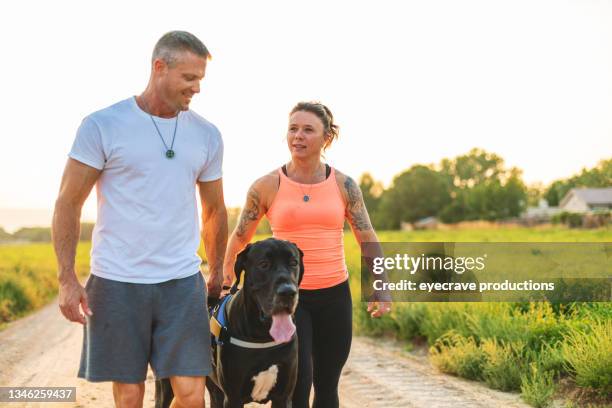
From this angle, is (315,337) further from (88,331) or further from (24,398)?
(24,398)

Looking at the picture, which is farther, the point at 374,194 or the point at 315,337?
the point at 374,194

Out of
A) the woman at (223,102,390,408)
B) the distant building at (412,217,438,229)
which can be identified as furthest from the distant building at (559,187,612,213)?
the woman at (223,102,390,408)

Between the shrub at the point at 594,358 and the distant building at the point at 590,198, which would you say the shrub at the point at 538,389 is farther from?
the distant building at the point at 590,198

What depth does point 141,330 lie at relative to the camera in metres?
3.75

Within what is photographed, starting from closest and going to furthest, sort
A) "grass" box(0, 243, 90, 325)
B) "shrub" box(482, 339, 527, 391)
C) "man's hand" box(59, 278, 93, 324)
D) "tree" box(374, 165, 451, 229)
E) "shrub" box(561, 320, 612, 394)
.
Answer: "man's hand" box(59, 278, 93, 324), "shrub" box(561, 320, 612, 394), "shrub" box(482, 339, 527, 391), "grass" box(0, 243, 90, 325), "tree" box(374, 165, 451, 229)

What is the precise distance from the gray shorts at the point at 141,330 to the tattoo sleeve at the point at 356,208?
4.78 ft

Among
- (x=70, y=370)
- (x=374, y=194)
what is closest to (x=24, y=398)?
(x=70, y=370)

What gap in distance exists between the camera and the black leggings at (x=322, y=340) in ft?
15.1

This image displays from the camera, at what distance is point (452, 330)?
8961 mm

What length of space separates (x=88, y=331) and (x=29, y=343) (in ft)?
27.3

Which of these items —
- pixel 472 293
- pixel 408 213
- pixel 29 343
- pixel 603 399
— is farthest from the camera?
pixel 408 213

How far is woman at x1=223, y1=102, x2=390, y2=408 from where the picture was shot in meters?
4.60

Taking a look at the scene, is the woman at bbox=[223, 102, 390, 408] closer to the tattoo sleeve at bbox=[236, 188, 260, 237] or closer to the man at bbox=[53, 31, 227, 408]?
the tattoo sleeve at bbox=[236, 188, 260, 237]

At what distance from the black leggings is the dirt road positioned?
7.30ft
